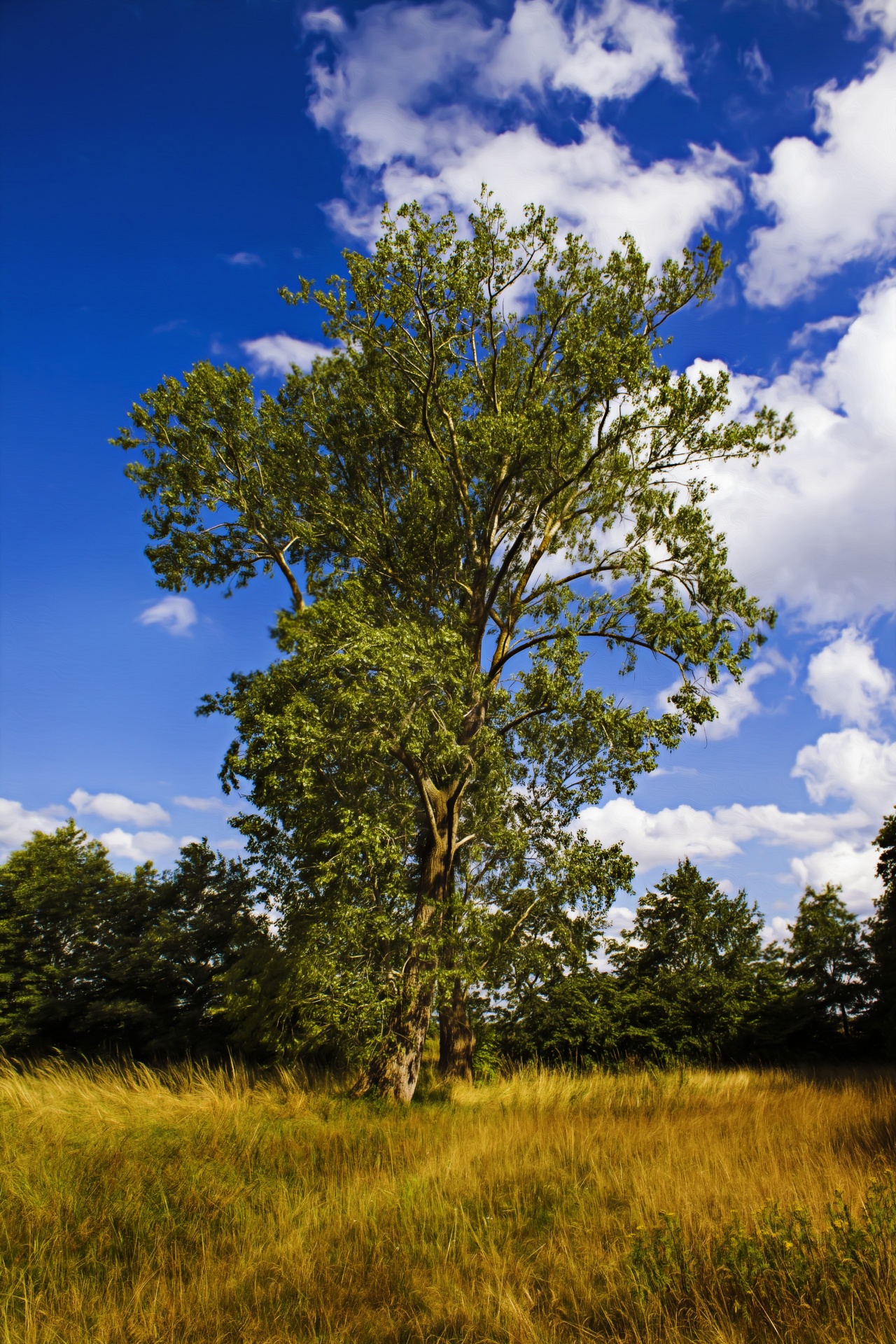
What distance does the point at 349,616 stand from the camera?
10.6 meters

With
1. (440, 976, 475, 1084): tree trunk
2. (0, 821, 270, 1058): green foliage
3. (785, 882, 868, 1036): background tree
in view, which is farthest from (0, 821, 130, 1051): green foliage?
(785, 882, 868, 1036): background tree

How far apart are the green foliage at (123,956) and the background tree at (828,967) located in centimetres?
1477

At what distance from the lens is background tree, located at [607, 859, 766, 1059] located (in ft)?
52.6

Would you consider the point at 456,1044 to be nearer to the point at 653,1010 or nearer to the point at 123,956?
the point at 653,1010

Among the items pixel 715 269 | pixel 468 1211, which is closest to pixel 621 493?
pixel 715 269

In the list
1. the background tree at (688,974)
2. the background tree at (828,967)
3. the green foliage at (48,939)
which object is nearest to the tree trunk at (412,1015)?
the background tree at (688,974)

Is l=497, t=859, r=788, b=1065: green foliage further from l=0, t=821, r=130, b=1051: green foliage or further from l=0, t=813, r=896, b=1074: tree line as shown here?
l=0, t=821, r=130, b=1051: green foliage

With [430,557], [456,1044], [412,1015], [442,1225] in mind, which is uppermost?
[430,557]

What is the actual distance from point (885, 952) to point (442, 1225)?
17.1m

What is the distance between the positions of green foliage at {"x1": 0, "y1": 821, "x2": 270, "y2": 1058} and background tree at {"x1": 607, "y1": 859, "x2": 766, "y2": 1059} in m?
9.95

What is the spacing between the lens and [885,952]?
1772 cm

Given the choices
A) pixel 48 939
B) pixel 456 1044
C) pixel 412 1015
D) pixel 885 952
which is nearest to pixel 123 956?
pixel 48 939

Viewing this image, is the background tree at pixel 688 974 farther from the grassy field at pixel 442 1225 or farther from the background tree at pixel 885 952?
the grassy field at pixel 442 1225

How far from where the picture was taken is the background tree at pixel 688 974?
16.0 metres
